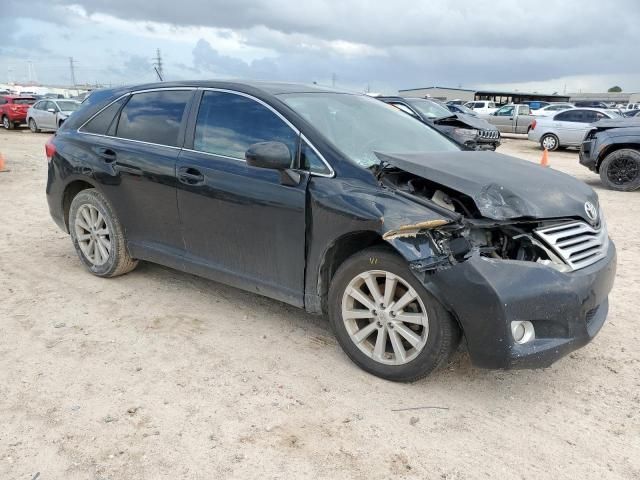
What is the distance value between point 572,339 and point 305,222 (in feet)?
5.37

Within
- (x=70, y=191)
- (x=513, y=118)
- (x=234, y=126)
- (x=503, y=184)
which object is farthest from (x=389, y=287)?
(x=513, y=118)

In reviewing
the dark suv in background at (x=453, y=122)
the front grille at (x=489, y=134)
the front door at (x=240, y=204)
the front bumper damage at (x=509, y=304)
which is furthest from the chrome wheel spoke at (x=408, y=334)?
the front grille at (x=489, y=134)

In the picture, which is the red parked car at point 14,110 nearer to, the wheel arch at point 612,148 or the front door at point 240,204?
the wheel arch at point 612,148

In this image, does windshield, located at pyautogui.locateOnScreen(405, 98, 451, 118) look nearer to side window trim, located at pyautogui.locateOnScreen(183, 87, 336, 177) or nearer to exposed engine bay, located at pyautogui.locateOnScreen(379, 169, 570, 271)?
side window trim, located at pyautogui.locateOnScreen(183, 87, 336, 177)

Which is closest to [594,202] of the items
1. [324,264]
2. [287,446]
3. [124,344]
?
[324,264]

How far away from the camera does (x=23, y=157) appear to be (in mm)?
13664

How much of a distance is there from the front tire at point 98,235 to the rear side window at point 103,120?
20.8 inches

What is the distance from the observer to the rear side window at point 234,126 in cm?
354

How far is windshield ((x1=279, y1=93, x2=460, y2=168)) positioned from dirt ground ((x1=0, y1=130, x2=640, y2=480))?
1343 mm

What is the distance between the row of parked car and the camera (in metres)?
21.2

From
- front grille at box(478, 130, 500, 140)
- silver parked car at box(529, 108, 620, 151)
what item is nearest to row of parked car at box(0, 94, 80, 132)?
front grille at box(478, 130, 500, 140)

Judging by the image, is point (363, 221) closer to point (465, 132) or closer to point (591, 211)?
point (591, 211)

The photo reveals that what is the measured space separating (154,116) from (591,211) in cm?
326

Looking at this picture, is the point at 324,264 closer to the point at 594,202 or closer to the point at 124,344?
the point at 124,344
